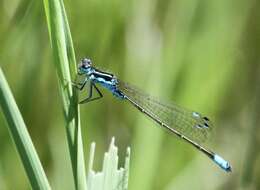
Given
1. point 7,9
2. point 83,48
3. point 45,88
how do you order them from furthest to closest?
point 45,88, point 83,48, point 7,9

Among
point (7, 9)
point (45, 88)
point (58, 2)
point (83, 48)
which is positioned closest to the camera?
point (58, 2)

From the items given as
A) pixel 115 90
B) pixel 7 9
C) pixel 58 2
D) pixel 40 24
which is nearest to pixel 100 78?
pixel 115 90

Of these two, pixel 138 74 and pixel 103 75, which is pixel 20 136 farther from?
pixel 138 74

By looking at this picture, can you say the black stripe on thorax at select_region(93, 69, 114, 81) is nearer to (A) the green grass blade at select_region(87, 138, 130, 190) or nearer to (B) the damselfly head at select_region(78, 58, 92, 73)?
(B) the damselfly head at select_region(78, 58, 92, 73)

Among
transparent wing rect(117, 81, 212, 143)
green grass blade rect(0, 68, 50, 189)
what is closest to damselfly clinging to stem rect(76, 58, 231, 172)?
transparent wing rect(117, 81, 212, 143)

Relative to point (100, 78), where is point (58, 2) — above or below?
above

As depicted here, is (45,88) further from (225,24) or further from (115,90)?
(225,24)
